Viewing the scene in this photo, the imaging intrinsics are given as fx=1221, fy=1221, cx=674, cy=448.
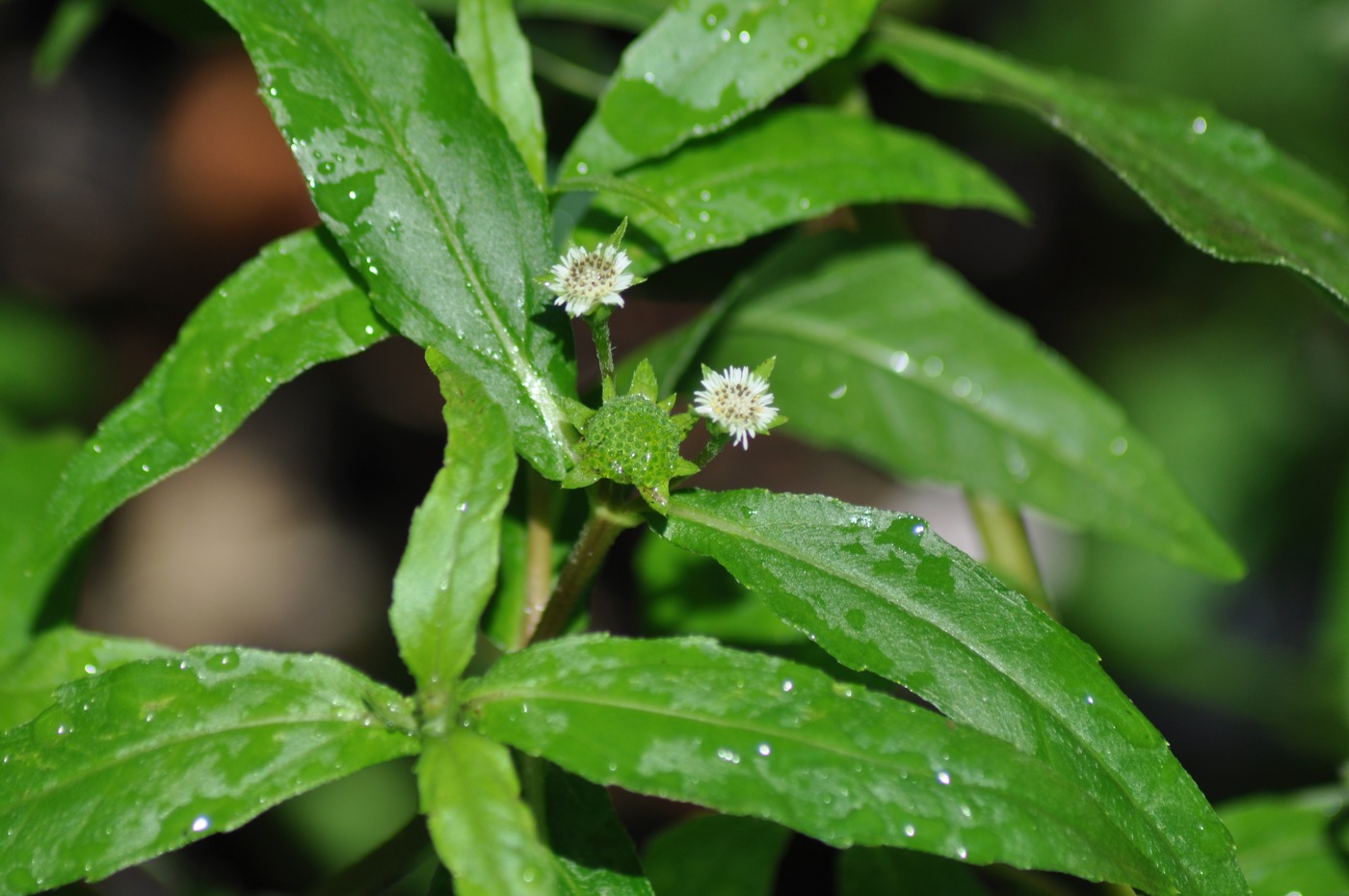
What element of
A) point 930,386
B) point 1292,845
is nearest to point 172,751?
point 930,386

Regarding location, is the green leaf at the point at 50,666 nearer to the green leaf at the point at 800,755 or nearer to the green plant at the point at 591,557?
the green plant at the point at 591,557

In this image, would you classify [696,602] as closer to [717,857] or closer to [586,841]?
[717,857]

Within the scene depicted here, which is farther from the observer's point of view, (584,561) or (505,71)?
(505,71)

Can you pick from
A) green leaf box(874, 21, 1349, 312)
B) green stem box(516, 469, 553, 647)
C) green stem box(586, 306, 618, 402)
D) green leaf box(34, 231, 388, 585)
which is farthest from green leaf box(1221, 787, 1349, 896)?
green leaf box(34, 231, 388, 585)

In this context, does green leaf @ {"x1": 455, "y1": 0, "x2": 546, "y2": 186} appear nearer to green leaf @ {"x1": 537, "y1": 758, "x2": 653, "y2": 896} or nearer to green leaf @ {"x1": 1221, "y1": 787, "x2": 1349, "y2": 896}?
green leaf @ {"x1": 537, "y1": 758, "x2": 653, "y2": 896}

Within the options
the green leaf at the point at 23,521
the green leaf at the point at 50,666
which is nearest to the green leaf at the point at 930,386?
the green leaf at the point at 50,666

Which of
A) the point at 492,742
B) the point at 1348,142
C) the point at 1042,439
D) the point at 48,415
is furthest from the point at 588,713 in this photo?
the point at 1348,142

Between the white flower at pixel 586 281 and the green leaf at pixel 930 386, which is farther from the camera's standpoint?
the green leaf at pixel 930 386
